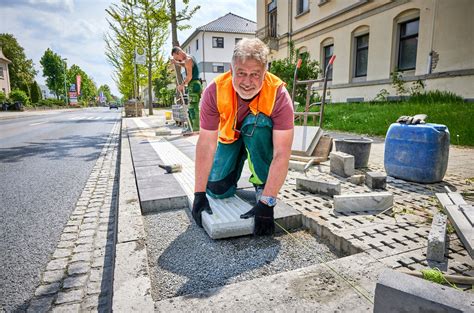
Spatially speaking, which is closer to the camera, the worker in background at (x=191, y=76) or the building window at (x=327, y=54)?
the worker in background at (x=191, y=76)

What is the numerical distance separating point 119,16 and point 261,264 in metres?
20.2

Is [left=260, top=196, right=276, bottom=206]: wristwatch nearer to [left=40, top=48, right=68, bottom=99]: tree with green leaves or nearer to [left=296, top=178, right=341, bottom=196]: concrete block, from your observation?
[left=296, top=178, right=341, bottom=196]: concrete block

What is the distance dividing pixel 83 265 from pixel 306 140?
3395 mm

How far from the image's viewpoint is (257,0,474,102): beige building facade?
→ 8859 mm

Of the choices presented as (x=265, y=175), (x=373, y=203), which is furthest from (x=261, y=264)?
(x=373, y=203)

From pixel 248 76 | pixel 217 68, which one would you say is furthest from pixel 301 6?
pixel 217 68

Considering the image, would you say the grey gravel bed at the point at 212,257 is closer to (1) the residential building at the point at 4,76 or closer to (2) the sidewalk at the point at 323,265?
(2) the sidewalk at the point at 323,265

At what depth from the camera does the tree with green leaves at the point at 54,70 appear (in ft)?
186

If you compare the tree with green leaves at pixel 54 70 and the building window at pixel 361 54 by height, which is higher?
the tree with green leaves at pixel 54 70

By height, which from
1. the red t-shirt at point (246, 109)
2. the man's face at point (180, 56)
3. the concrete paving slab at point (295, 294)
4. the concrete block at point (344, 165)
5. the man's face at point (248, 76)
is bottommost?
the concrete paving slab at point (295, 294)

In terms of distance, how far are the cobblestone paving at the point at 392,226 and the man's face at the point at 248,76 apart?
1.07 meters

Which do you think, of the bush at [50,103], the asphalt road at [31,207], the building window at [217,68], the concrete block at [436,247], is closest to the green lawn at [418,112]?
the concrete block at [436,247]

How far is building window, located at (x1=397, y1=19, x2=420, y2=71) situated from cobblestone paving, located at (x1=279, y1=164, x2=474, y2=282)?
951 centimetres

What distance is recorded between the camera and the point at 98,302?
61.9 inches
